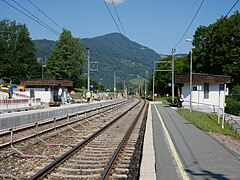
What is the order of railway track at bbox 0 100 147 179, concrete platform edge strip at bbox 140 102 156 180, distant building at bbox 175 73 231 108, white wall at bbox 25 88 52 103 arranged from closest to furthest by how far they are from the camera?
concrete platform edge strip at bbox 140 102 156 180, railway track at bbox 0 100 147 179, distant building at bbox 175 73 231 108, white wall at bbox 25 88 52 103

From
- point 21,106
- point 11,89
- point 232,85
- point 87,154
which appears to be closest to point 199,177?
point 87,154

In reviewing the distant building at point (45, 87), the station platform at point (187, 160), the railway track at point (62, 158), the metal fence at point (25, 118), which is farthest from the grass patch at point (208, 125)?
the distant building at point (45, 87)

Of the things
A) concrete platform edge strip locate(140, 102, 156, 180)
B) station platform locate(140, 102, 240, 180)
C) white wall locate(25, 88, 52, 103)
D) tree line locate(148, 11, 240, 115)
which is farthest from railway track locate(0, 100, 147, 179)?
tree line locate(148, 11, 240, 115)

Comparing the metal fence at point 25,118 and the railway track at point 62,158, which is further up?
the metal fence at point 25,118

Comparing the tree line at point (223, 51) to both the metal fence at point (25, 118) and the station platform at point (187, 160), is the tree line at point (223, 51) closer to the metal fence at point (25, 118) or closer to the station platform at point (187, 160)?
the metal fence at point (25, 118)

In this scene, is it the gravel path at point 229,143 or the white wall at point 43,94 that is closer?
the gravel path at point 229,143

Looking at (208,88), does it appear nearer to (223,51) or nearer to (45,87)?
(223,51)

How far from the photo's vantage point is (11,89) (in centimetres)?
4494

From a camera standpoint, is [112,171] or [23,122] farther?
[23,122]

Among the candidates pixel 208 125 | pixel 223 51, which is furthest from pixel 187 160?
pixel 223 51

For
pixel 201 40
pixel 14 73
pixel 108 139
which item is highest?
pixel 201 40

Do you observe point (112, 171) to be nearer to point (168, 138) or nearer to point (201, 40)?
point (168, 138)

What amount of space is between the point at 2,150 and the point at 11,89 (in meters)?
34.6

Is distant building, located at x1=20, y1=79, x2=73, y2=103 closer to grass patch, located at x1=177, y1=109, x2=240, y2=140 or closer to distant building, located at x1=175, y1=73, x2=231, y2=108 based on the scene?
distant building, located at x1=175, y1=73, x2=231, y2=108
